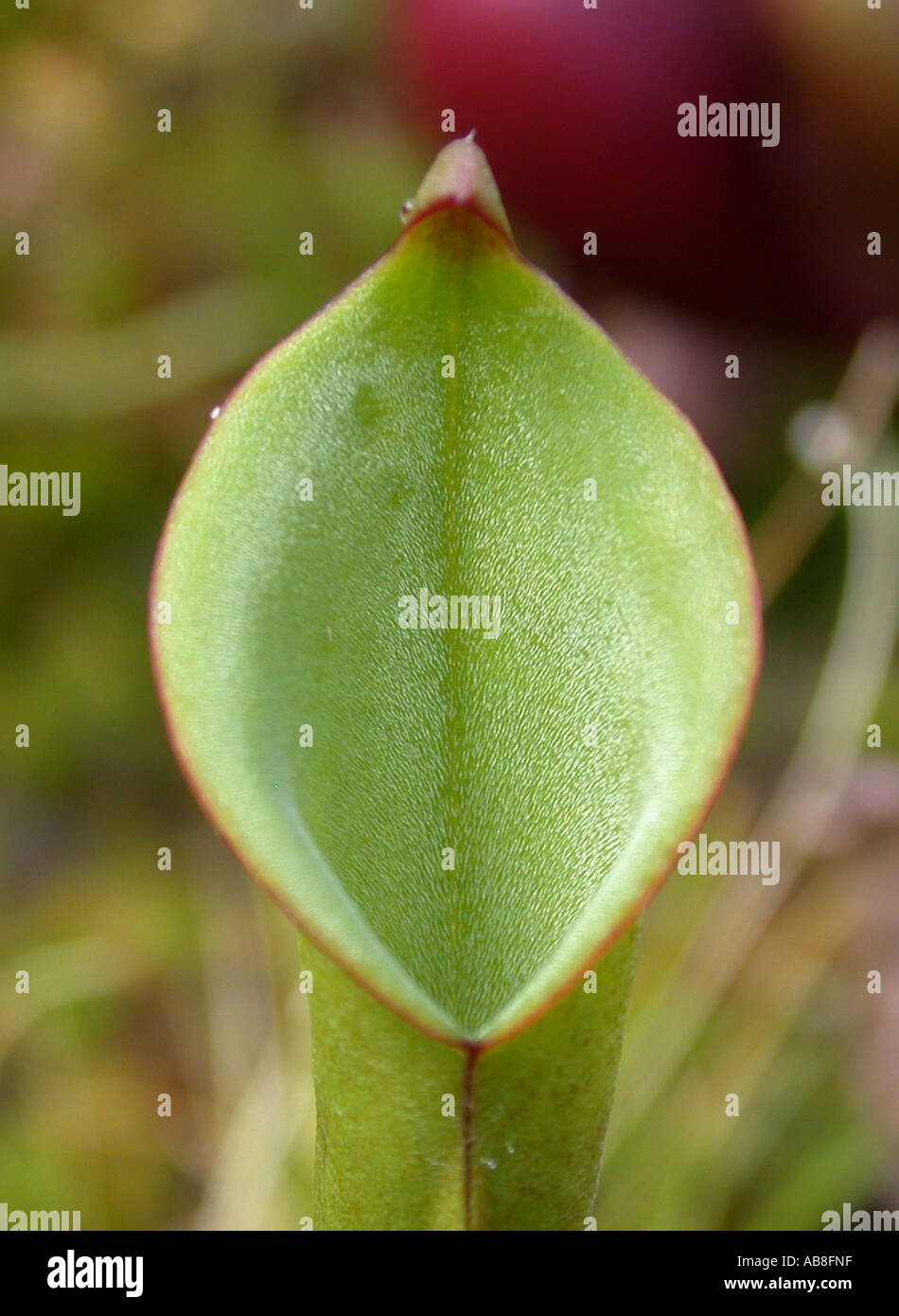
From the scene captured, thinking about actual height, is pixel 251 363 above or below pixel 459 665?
above

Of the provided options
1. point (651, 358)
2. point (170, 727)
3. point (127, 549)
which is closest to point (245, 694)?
point (170, 727)

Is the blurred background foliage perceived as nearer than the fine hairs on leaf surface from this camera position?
No

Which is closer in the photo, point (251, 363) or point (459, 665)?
point (459, 665)
